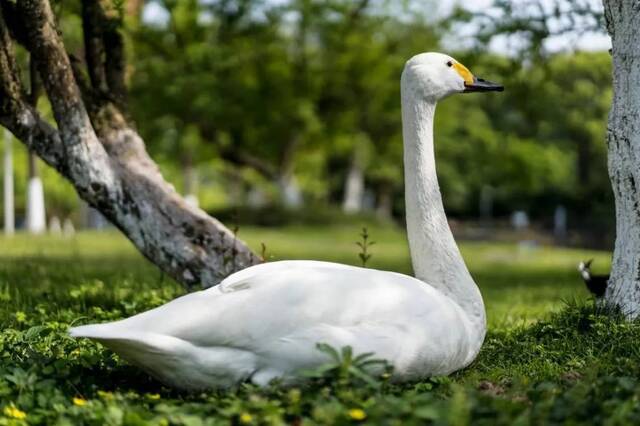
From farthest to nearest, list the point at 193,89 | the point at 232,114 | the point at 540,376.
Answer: the point at 232,114
the point at 193,89
the point at 540,376

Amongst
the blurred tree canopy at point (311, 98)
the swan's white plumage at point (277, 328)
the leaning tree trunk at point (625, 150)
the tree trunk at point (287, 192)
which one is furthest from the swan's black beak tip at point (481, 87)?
the tree trunk at point (287, 192)

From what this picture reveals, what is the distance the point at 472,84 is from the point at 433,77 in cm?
25

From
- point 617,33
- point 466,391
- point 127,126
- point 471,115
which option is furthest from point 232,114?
point 466,391

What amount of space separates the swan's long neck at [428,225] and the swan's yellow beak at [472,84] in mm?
230

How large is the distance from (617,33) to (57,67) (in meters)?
3.88

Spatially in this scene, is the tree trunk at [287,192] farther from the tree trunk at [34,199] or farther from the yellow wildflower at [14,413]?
the yellow wildflower at [14,413]

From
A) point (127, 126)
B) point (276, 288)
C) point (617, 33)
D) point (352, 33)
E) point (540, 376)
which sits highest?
point (352, 33)

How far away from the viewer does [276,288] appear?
160 inches

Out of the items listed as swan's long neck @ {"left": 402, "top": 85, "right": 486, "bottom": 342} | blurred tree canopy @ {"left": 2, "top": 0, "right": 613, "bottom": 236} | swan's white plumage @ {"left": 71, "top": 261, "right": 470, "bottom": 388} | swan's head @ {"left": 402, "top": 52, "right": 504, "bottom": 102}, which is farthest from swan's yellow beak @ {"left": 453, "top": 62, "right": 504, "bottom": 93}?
blurred tree canopy @ {"left": 2, "top": 0, "right": 613, "bottom": 236}

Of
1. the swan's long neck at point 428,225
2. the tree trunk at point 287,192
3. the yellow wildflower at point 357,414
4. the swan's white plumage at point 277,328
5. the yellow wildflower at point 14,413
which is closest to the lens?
the yellow wildflower at point 357,414

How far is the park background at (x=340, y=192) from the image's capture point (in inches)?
152

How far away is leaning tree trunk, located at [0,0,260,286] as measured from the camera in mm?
6391

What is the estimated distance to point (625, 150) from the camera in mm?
5656

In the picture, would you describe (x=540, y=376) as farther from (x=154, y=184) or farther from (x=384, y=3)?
(x=384, y=3)
